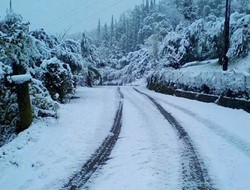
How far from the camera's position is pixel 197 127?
10.8 m

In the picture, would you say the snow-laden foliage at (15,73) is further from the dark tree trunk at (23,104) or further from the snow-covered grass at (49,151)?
the snow-covered grass at (49,151)

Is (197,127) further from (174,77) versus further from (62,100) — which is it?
(174,77)

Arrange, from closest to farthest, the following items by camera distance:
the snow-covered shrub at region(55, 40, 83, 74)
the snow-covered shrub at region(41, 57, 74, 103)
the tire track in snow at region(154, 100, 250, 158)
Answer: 1. the tire track in snow at region(154, 100, 250, 158)
2. the snow-covered shrub at region(41, 57, 74, 103)
3. the snow-covered shrub at region(55, 40, 83, 74)

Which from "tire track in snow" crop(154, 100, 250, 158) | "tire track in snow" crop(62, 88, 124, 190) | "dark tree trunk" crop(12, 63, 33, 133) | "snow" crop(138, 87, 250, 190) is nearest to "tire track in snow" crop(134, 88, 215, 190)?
"snow" crop(138, 87, 250, 190)

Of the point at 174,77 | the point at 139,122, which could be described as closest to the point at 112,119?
the point at 139,122

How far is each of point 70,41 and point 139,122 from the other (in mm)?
12613

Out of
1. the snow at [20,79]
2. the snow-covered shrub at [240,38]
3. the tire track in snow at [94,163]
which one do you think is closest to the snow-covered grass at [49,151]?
the tire track in snow at [94,163]

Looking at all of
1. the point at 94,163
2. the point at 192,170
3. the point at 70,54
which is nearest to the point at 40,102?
the point at 94,163

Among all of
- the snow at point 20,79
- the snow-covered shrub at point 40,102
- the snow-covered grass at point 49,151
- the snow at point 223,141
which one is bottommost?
the snow-covered grass at point 49,151

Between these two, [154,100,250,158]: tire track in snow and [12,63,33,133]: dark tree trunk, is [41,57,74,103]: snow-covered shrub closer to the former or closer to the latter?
[12,63,33,133]: dark tree trunk

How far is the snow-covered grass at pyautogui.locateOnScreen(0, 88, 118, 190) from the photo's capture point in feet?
21.1

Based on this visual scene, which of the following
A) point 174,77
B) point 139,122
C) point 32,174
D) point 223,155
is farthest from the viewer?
point 174,77

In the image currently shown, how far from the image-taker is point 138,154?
25.4 feet

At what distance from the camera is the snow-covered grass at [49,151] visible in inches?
253
